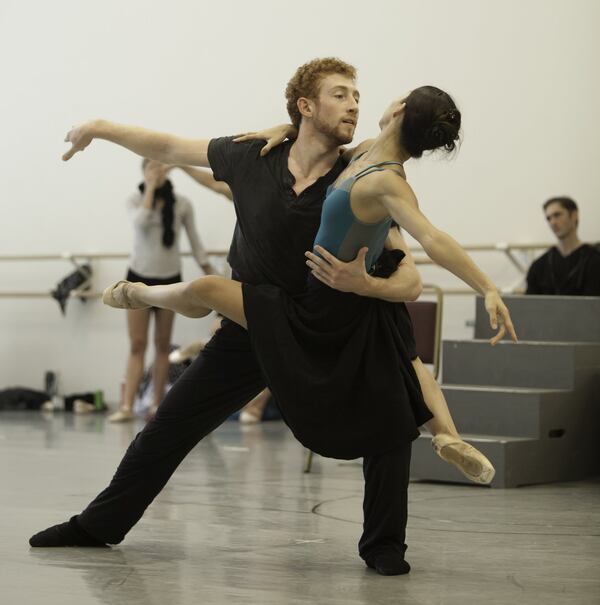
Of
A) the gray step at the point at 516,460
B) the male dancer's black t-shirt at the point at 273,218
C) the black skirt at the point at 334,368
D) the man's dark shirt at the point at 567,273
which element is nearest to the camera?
the black skirt at the point at 334,368

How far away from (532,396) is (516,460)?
1.01ft

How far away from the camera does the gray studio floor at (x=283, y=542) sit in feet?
9.08

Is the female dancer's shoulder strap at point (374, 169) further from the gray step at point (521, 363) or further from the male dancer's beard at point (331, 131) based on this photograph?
the gray step at point (521, 363)

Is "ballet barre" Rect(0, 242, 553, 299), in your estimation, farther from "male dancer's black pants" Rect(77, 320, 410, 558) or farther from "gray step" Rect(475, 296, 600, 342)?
"male dancer's black pants" Rect(77, 320, 410, 558)

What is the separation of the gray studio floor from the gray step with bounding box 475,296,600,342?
773mm

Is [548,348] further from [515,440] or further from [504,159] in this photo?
[504,159]

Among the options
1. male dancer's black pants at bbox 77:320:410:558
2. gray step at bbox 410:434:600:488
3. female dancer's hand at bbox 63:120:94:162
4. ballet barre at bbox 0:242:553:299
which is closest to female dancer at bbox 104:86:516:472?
male dancer's black pants at bbox 77:320:410:558

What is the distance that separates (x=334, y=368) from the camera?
293 centimetres

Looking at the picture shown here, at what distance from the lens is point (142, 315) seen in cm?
753

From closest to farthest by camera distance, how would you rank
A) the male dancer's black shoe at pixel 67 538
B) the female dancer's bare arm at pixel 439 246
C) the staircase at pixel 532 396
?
the female dancer's bare arm at pixel 439 246, the male dancer's black shoe at pixel 67 538, the staircase at pixel 532 396

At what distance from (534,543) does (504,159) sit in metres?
4.13

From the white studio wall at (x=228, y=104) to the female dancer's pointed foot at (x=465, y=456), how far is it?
4.18 meters

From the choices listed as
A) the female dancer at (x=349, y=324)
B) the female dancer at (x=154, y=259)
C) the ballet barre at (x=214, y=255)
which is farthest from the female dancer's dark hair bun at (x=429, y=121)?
the female dancer at (x=154, y=259)

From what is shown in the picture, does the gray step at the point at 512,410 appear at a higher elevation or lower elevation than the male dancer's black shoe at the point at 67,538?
higher
